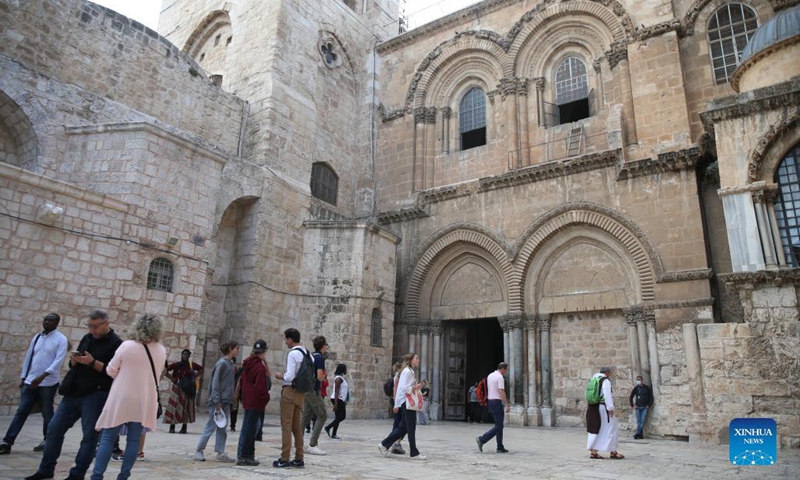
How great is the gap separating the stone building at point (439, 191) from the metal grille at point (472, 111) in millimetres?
60

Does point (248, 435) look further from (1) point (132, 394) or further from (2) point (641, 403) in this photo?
(2) point (641, 403)

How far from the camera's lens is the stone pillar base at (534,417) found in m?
14.1

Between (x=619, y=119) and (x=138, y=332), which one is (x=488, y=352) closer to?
(x=619, y=119)

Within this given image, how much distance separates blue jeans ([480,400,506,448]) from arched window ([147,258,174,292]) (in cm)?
677

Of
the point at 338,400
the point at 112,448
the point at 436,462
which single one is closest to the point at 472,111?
the point at 338,400

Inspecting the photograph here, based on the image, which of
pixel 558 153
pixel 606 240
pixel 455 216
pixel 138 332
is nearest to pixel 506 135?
pixel 558 153

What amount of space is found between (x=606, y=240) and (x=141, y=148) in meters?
11.1

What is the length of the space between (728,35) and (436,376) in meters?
12.0

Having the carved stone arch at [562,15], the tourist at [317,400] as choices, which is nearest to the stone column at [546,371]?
the carved stone arch at [562,15]

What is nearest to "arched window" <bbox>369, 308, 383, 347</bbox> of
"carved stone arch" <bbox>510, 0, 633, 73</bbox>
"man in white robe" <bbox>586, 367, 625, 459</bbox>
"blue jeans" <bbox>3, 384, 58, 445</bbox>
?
"man in white robe" <bbox>586, 367, 625, 459</bbox>

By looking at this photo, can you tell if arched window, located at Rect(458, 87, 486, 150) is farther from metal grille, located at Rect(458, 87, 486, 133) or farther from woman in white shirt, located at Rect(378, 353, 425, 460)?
woman in white shirt, located at Rect(378, 353, 425, 460)

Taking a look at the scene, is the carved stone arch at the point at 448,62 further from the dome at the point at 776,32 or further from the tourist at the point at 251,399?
the tourist at the point at 251,399

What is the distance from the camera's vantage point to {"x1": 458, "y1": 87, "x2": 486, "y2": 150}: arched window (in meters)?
18.2

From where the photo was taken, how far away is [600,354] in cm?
1401
